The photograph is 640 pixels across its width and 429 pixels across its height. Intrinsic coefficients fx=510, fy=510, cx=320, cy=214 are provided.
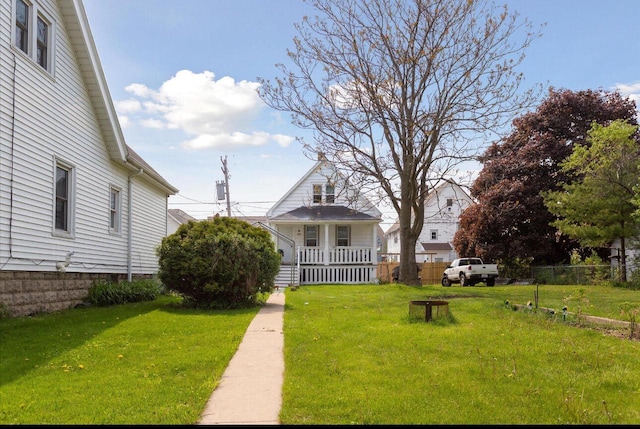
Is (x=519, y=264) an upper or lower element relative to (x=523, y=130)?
lower

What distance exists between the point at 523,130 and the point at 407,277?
1457 cm

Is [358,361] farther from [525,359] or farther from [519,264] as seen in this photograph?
[519,264]

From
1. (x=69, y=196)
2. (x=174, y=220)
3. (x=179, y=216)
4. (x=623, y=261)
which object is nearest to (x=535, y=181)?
(x=623, y=261)

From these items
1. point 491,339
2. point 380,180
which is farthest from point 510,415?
point 380,180

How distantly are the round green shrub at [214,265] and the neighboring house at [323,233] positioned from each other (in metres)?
12.5

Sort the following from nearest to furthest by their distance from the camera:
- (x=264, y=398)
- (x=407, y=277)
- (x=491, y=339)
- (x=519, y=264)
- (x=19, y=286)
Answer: (x=264, y=398)
(x=491, y=339)
(x=19, y=286)
(x=407, y=277)
(x=519, y=264)

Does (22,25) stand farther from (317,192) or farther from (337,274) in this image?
(317,192)

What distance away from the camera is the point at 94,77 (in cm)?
1312

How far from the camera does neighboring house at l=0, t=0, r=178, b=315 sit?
9.78 m

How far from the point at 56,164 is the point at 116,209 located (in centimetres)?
428

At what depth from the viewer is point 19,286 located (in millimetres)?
10062

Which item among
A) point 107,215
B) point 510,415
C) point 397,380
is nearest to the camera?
point 510,415

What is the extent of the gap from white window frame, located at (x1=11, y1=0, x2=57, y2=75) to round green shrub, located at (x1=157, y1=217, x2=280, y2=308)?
4.92m

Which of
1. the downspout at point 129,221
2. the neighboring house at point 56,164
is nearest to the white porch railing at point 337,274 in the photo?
the downspout at point 129,221
